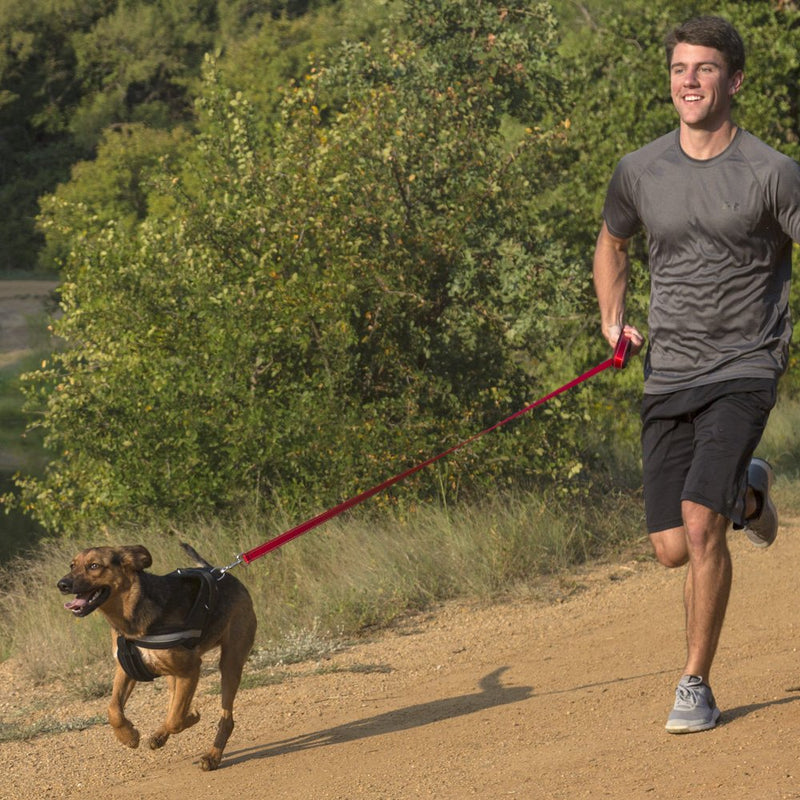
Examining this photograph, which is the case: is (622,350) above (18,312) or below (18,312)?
above

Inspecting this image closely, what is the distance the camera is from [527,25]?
14625 mm

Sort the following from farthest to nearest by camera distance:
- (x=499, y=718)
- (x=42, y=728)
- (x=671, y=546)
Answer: (x=42, y=728), (x=499, y=718), (x=671, y=546)

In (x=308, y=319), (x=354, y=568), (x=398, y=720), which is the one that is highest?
(x=308, y=319)

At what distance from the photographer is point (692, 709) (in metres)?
5.05

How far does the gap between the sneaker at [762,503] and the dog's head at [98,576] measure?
2.50 m

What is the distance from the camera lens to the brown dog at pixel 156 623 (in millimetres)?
5508

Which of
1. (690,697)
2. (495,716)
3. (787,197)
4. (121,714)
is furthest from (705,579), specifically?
(121,714)

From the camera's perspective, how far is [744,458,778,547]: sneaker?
548cm

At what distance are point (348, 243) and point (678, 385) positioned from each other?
632 centimetres

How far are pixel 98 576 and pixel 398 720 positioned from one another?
1.61 metres

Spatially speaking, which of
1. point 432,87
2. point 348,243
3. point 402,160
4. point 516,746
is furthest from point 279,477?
point 516,746

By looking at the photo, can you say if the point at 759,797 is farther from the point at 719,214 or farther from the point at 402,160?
the point at 402,160

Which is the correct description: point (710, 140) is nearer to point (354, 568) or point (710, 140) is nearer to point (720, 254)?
point (720, 254)

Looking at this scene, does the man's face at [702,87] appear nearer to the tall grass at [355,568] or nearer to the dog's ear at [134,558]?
the dog's ear at [134,558]
